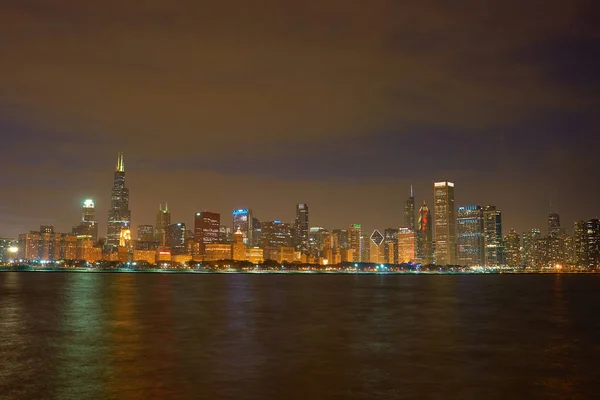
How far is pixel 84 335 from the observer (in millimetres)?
39344

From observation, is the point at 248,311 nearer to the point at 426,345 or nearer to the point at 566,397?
the point at 426,345

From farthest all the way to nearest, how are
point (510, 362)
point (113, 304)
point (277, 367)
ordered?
point (113, 304) < point (510, 362) < point (277, 367)

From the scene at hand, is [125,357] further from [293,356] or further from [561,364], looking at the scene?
[561,364]

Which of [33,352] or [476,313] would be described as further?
[476,313]

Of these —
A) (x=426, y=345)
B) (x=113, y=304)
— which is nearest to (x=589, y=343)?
(x=426, y=345)

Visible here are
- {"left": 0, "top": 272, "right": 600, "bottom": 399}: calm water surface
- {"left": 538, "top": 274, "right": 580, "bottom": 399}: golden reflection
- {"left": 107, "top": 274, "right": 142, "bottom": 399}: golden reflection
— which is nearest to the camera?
{"left": 107, "top": 274, "right": 142, "bottom": 399}: golden reflection

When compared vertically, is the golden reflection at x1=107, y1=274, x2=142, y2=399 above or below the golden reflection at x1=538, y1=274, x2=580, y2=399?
above

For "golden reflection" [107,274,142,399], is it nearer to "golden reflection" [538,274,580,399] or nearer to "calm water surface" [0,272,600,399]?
"calm water surface" [0,272,600,399]

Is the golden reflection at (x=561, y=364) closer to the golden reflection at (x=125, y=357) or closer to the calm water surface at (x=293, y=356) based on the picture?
the calm water surface at (x=293, y=356)

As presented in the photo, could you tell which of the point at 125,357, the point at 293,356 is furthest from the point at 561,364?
the point at 125,357

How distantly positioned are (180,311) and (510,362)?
3910cm

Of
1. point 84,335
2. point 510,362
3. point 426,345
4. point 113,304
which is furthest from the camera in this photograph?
point 113,304

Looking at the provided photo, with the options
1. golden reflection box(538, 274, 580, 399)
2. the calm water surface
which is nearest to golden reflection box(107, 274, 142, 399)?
the calm water surface

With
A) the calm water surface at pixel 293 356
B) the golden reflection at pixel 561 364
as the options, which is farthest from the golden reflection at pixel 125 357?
the golden reflection at pixel 561 364
